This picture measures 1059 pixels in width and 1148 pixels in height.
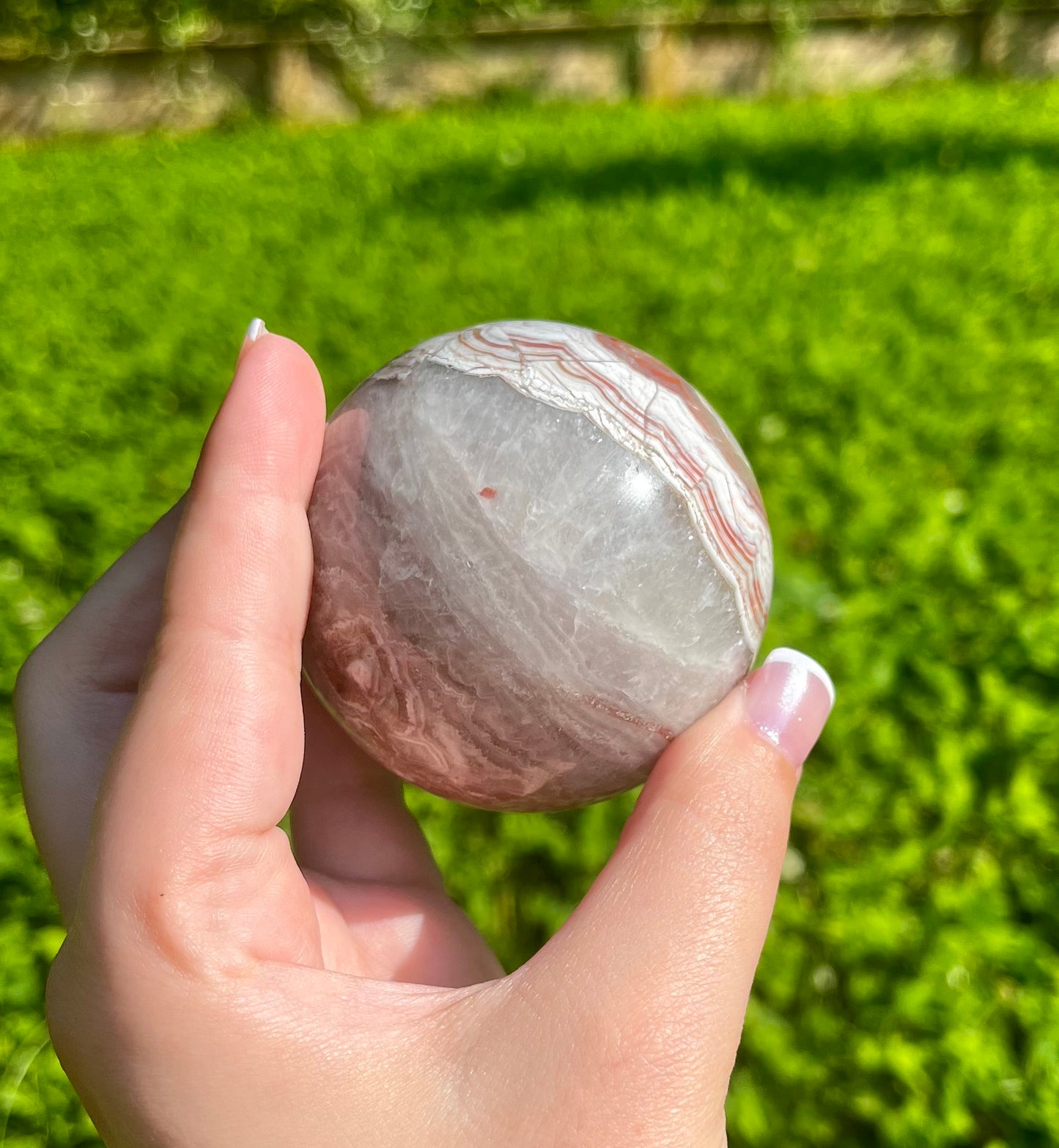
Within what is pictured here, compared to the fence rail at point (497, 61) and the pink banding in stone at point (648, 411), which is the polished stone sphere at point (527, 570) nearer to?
the pink banding in stone at point (648, 411)

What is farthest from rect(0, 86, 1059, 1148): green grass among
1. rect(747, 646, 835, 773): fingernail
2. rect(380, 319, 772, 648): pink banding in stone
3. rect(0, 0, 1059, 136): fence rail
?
rect(0, 0, 1059, 136): fence rail

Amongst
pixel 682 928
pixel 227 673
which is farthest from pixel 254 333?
pixel 682 928

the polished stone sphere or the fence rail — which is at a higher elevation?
the polished stone sphere

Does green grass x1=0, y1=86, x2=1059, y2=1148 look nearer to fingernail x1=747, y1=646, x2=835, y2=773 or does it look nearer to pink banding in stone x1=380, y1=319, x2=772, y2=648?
fingernail x1=747, y1=646, x2=835, y2=773

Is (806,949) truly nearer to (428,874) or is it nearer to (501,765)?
(428,874)

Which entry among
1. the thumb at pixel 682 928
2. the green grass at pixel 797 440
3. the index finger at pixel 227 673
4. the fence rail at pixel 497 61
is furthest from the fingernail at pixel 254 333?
the fence rail at pixel 497 61

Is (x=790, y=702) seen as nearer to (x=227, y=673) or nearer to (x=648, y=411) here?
(x=648, y=411)
